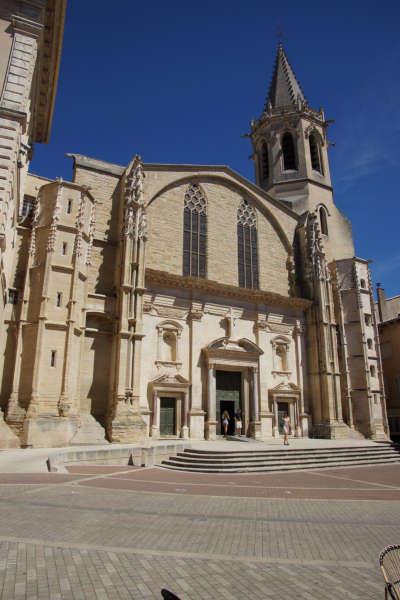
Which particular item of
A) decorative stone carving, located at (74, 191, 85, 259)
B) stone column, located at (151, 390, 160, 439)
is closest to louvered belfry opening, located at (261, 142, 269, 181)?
decorative stone carving, located at (74, 191, 85, 259)

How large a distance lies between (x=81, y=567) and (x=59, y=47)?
69.7ft

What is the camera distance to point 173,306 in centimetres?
2522

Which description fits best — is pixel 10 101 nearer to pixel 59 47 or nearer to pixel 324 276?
pixel 59 47

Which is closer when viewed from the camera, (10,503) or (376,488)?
(10,503)

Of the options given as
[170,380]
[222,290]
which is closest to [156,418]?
[170,380]

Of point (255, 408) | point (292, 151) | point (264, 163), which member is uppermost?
point (292, 151)

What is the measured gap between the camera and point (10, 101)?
48.2ft

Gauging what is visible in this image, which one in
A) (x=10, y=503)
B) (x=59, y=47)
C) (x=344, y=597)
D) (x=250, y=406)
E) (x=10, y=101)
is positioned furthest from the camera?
(x=250, y=406)

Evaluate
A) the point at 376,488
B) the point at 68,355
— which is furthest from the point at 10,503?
the point at 68,355

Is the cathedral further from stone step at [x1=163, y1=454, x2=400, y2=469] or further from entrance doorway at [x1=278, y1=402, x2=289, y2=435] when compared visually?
stone step at [x1=163, y1=454, x2=400, y2=469]

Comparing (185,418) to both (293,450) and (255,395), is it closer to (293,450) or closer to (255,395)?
(255,395)

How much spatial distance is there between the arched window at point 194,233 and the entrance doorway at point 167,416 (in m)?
8.33

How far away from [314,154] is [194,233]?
18314mm

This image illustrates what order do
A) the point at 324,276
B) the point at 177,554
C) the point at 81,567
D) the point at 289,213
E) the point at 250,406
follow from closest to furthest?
the point at 81,567 → the point at 177,554 → the point at 250,406 → the point at 324,276 → the point at 289,213
